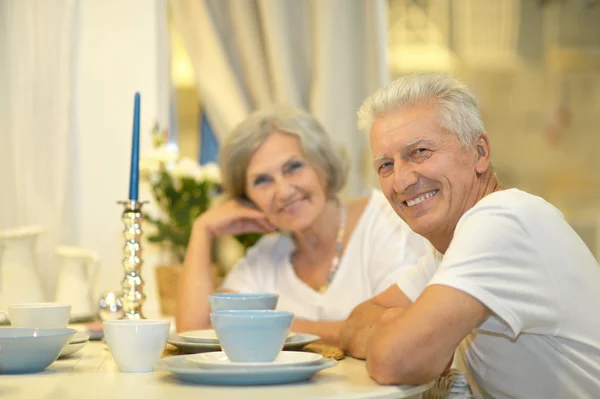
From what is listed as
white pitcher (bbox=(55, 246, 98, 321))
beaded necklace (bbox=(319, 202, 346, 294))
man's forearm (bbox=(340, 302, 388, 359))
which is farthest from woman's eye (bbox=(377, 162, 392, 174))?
white pitcher (bbox=(55, 246, 98, 321))

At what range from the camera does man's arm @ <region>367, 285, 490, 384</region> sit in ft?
3.96

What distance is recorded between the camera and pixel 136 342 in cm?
129

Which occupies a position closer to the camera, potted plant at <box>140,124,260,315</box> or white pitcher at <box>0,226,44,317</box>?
white pitcher at <box>0,226,44,317</box>

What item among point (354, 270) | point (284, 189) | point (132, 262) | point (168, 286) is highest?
point (284, 189)

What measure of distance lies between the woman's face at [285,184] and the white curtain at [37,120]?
2.89 ft

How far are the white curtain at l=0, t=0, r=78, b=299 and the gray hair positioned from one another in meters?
1.69

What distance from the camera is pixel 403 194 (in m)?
1.49

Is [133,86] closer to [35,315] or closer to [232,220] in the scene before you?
[232,220]

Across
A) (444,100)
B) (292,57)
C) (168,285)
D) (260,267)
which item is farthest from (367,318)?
(292,57)

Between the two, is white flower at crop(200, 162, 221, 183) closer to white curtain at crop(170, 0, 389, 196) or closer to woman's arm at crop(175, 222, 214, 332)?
woman's arm at crop(175, 222, 214, 332)

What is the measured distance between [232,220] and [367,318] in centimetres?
82

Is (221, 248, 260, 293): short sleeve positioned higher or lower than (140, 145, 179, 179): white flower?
lower

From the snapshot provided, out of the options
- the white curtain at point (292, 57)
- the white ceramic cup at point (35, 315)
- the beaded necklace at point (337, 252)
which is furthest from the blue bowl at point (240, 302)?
the white curtain at point (292, 57)

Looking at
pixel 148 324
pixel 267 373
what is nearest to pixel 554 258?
pixel 267 373
